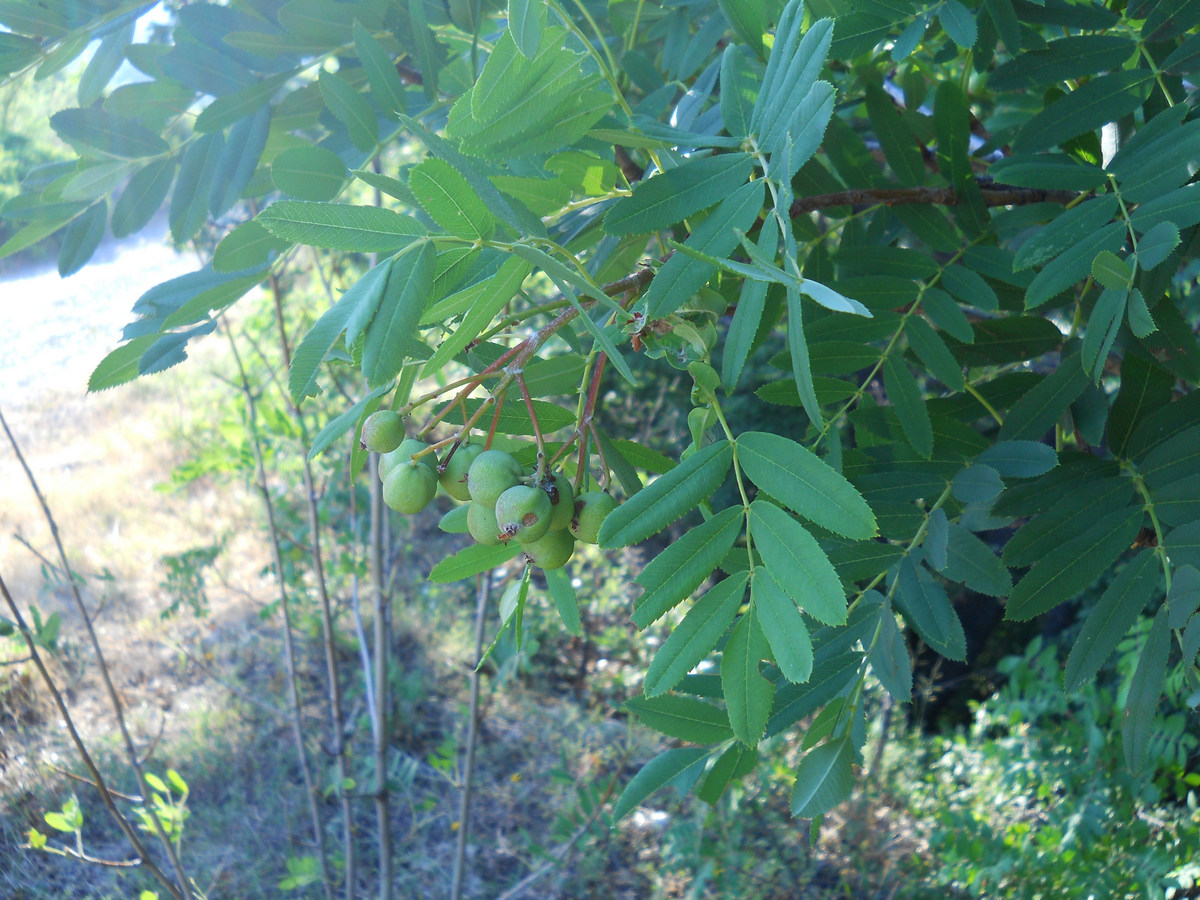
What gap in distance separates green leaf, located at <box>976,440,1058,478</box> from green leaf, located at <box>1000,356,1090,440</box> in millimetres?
33

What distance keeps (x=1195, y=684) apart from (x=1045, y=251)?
399 mm

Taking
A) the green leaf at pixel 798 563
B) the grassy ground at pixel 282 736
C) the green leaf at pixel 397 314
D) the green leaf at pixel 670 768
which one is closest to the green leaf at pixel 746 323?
the green leaf at pixel 798 563

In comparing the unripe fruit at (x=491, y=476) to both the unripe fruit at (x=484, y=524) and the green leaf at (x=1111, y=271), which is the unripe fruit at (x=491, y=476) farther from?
the green leaf at (x=1111, y=271)

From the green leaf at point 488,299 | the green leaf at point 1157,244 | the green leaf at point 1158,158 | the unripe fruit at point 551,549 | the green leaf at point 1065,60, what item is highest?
the green leaf at point 488,299

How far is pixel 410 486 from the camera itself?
0.63 m

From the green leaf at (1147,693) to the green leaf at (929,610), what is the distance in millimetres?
148

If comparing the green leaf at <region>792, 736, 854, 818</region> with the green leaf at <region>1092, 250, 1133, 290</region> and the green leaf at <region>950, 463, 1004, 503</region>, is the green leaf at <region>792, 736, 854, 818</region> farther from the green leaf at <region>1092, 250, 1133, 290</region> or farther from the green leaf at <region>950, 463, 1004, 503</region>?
the green leaf at <region>1092, 250, 1133, 290</region>

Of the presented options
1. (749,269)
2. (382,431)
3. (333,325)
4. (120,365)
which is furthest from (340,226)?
(120,365)

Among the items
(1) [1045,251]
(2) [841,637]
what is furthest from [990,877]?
(1) [1045,251]

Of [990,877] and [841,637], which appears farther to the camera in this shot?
[990,877]

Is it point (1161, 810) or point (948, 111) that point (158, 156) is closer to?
point (948, 111)

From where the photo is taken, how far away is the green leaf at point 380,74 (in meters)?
0.85

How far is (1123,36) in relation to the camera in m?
0.88

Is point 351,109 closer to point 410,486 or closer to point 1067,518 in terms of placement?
point 410,486
